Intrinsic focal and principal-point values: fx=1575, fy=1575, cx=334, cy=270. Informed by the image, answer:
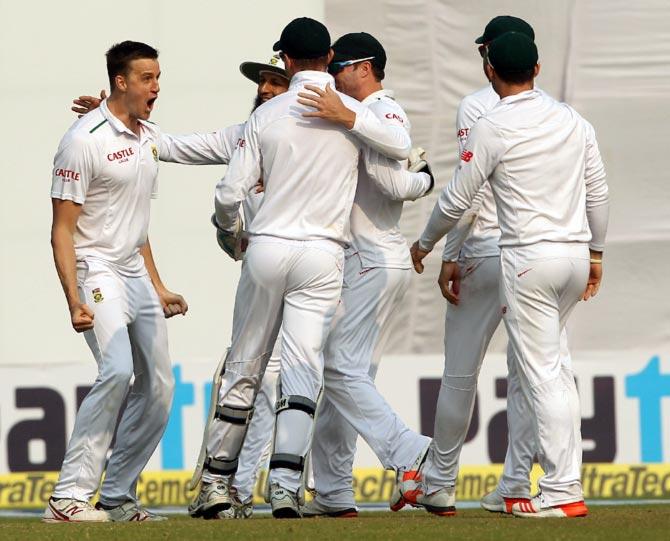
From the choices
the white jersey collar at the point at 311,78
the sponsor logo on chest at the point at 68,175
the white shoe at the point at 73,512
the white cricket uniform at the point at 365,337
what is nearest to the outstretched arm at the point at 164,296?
the sponsor logo on chest at the point at 68,175

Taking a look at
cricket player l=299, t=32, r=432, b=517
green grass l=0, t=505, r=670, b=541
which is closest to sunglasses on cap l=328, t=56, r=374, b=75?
cricket player l=299, t=32, r=432, b=517

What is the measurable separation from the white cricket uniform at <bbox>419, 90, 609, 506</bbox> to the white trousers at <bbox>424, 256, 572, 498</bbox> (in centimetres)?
61

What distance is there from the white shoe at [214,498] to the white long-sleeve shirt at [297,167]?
43.5 inches

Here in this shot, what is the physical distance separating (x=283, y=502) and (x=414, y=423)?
3.57m

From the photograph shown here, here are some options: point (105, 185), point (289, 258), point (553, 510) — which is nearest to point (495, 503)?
point (553, 510)

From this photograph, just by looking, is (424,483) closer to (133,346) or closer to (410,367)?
(133,346)

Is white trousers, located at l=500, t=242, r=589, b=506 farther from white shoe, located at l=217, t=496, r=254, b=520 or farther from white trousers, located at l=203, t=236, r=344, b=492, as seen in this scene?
white shoe, located at l=217, t=496, r=254, b=520

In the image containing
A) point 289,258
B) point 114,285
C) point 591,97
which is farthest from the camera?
point 591,97

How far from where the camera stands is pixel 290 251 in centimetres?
660

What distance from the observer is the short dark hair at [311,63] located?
22.2 feet

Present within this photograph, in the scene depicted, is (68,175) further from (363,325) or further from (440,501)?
(440,501)

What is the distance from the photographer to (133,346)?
23.6 ft

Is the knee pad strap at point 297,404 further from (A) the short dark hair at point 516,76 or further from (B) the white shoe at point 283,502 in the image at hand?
(A) the short dark hair at point 516,76

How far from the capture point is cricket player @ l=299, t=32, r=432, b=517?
6.92 metres
